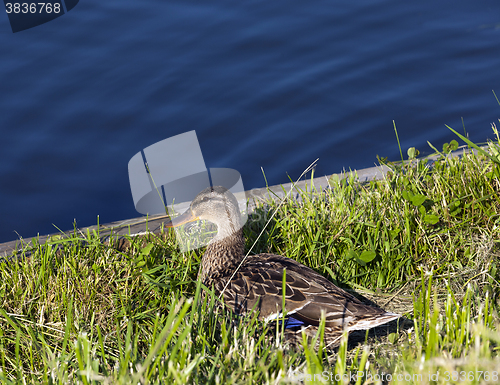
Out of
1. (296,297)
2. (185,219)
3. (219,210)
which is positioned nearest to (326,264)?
(296,297)

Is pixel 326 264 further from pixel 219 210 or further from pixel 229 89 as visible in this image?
pixel 229 89

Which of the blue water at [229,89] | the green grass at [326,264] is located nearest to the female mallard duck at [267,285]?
the green grass at [326,264]

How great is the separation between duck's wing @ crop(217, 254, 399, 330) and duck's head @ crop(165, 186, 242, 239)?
0.38 m

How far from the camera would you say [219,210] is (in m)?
3.90

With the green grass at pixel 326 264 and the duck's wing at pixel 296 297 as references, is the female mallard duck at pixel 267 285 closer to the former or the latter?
the duck's wing at pixel 296 297

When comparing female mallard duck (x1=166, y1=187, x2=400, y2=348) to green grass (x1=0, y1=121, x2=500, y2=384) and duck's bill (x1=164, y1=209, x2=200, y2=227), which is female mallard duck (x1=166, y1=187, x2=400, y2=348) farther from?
green grass (x1=0, y1=121, x2=500, y2=384)

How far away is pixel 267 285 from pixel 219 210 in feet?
2.58

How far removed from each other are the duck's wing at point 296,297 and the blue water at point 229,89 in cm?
287

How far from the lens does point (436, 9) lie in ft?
29.4

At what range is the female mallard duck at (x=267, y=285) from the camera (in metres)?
3.19

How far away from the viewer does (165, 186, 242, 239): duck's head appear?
12.7ft

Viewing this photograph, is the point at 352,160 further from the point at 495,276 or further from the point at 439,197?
the point at 495,276

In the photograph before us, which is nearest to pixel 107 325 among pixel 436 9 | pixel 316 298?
pixel 316 298

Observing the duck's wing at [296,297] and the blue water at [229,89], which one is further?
the blue water at [229,89]
